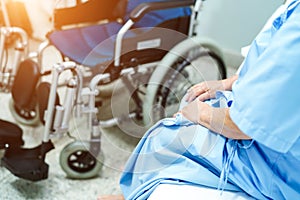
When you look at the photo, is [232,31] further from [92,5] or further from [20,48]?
[20,48]

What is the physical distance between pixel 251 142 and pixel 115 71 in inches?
31.1

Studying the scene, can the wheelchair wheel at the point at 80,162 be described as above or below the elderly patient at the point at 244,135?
below

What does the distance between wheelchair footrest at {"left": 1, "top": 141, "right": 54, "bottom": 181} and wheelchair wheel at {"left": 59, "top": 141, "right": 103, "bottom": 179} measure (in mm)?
79

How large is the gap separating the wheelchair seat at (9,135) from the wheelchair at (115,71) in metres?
0.05

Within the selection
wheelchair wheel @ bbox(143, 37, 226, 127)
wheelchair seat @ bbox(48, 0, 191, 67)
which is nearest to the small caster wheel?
wheelchair seat @ bbox(48, 0, 191, 67)

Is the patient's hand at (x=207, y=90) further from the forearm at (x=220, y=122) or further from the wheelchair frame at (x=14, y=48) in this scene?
the wheelchair frame at (x=14, y=48)

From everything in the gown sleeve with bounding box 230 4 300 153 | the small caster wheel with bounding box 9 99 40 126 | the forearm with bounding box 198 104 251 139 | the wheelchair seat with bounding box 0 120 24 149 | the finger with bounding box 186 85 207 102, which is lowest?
the small caster wheel with bounding box 9 99 40 126

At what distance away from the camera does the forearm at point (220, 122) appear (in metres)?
0.92

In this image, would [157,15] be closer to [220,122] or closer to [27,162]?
[27,162]

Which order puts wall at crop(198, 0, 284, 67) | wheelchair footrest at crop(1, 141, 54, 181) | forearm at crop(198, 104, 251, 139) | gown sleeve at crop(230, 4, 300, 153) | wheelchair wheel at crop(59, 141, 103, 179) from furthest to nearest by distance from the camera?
1. wall at crop(198, 0, 284, 67)
2. wheelchair wheel at crop(59, 141, 103, 179)
3. wheelchair footrest at crop(1, 141, 54, 181)
4. forearm at crop(198, 104, 251, 139)
5. gown sleeve at crop(230, 4, 300, 153)

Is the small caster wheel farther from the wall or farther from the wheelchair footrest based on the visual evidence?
the wall

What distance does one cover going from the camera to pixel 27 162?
4.97 feet

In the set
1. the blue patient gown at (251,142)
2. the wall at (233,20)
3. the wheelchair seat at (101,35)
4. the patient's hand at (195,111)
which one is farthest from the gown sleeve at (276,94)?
the wall at (233,20)

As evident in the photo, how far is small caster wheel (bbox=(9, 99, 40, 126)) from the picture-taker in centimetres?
188
